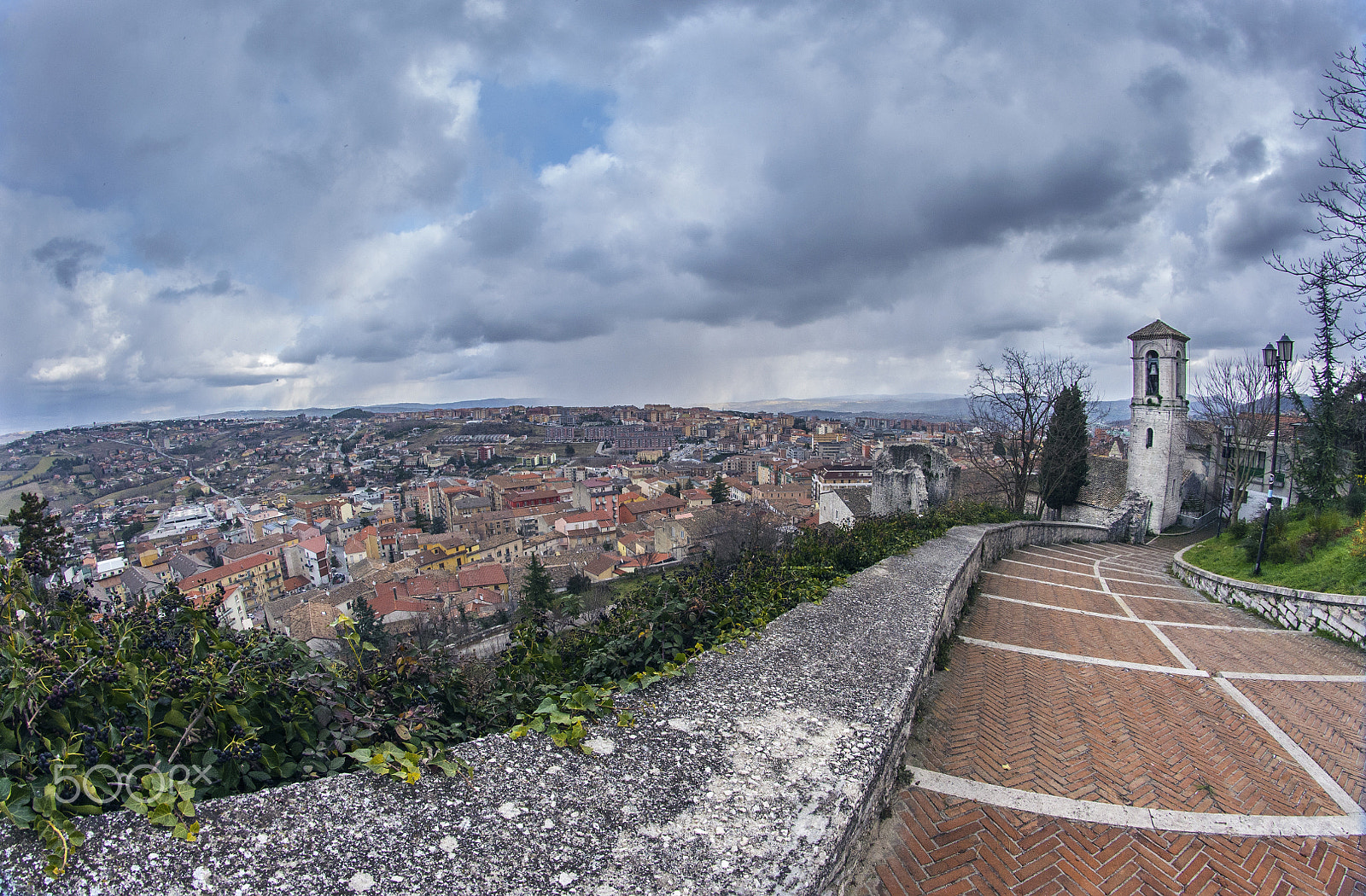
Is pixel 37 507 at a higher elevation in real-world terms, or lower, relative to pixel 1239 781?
higher

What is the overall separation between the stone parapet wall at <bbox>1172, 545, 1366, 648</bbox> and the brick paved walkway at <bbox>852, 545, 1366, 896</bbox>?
1.94 ft

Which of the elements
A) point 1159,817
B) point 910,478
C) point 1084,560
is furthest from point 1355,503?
point 1159,817

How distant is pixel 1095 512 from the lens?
24312mm

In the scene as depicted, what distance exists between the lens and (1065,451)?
67.6 ft

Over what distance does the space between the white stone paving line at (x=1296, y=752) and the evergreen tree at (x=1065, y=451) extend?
549 inches

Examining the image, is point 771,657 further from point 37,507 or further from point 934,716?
point 37,507

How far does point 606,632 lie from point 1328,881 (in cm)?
378

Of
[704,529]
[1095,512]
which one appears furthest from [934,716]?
[704,529]

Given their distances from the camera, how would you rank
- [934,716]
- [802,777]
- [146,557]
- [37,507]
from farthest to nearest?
[146,557], [37,507], [934,716], [802,777]

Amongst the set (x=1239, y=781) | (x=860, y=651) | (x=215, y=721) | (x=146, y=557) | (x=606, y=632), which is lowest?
(x=146, y=557)

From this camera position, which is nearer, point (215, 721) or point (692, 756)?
point (215, 721)

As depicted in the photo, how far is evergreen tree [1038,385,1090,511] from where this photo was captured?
62.5 ft

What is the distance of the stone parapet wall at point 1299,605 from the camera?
681 centimetres

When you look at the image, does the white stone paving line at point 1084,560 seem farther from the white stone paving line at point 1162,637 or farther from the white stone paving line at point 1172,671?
the white stone paving line at point 1172,671
